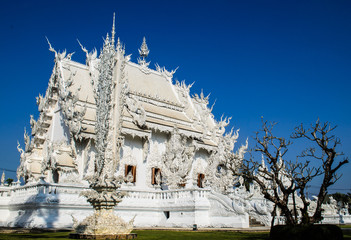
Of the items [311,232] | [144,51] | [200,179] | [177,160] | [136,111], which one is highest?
[144,51]

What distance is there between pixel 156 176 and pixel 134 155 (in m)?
1.68

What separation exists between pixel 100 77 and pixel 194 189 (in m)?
8.53

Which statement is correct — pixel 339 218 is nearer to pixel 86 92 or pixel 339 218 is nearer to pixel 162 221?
pixel 162 221

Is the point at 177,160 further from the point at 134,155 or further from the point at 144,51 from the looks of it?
the point at 144,51

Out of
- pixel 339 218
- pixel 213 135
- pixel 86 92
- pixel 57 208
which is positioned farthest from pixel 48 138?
pixel 339 218

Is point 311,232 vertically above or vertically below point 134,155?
below

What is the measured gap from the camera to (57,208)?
14.1 meters

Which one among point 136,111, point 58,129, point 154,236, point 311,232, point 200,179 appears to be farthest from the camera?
point 200,179

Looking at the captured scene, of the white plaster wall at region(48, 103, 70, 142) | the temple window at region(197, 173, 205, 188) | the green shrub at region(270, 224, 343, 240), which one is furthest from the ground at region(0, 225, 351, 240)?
the temple window at region(197, 173, 205, 188)

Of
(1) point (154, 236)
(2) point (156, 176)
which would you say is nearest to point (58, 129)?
(2) point (156, 176)

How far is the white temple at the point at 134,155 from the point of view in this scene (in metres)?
14.3

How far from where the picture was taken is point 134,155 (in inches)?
816

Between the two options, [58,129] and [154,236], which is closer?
[154,236]

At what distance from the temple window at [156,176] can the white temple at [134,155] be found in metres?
0.06
